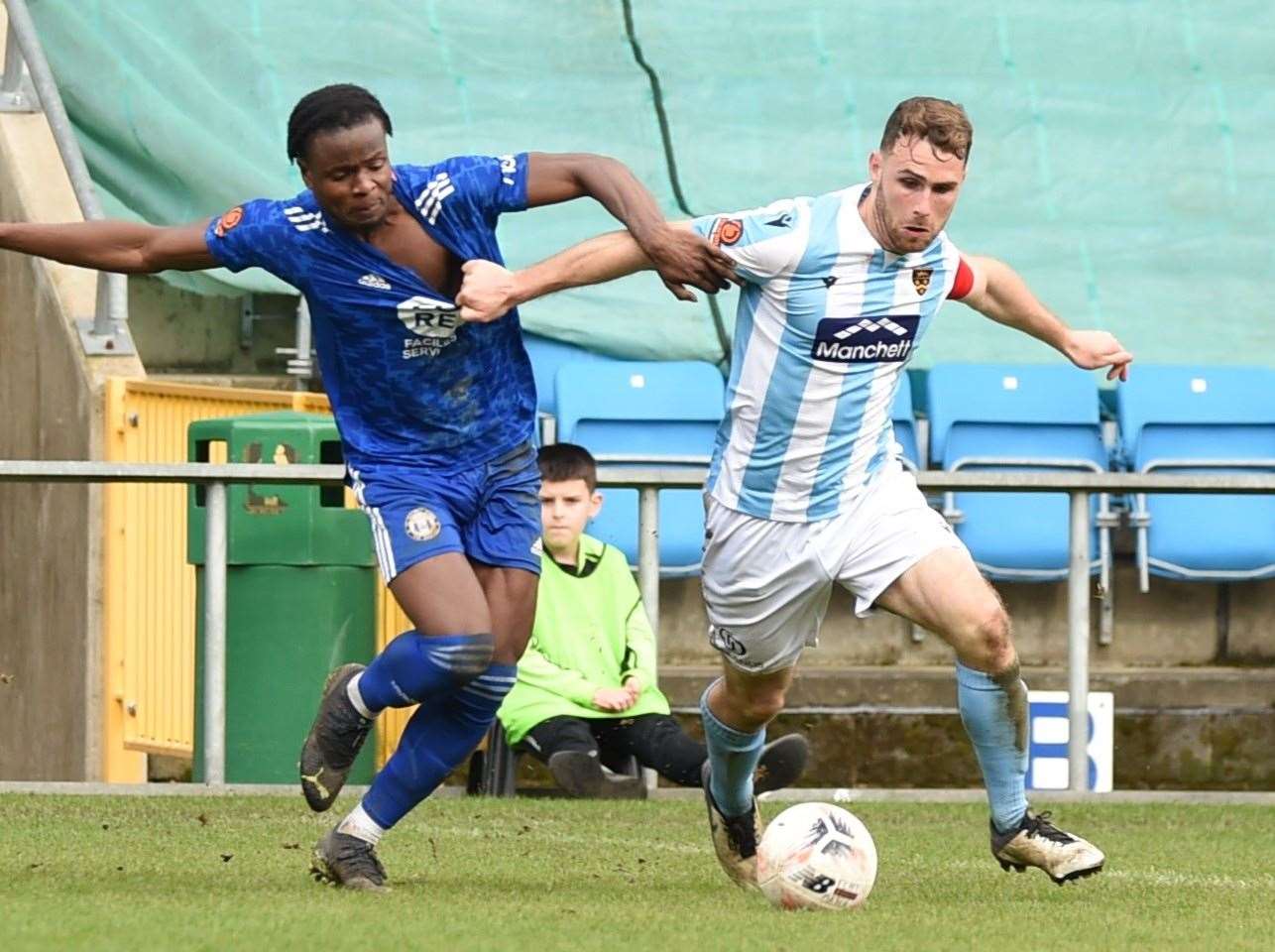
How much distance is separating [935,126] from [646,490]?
3.26 meters

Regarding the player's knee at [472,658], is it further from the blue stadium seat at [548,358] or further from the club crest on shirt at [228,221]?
the blue stadium seat at [548,358]

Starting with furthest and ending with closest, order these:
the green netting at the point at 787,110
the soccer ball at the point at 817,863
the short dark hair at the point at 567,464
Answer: the green netting at the point at 787,110
the short dark hair at the point at 567,464
the soccer ball at the point at 817,863

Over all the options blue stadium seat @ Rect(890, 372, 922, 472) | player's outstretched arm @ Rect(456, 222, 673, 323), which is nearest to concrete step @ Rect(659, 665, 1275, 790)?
blue stadium seat @ Rect(890, 372, 922, 472)

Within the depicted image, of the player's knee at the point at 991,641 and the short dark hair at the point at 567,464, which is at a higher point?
the short dark hair at the point at 567,464

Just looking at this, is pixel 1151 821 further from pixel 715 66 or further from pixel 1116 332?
pixel 715 66

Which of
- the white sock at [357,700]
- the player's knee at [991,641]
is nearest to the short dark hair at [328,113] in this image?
the white sock at [357,700]

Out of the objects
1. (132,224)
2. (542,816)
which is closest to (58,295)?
(542,816)

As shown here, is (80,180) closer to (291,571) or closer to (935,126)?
(291,571)

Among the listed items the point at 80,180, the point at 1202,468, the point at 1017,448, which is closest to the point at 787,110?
the point at 1017,448

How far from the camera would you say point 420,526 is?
6445 mm

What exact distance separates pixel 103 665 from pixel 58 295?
5.73ft

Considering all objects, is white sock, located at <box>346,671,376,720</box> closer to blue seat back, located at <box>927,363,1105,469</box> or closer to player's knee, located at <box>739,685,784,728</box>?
Result: player's knee, located at <box>739,685,784,728</box>

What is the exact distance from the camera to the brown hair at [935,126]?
6.42 metres

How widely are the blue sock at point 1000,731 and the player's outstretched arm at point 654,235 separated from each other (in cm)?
124
